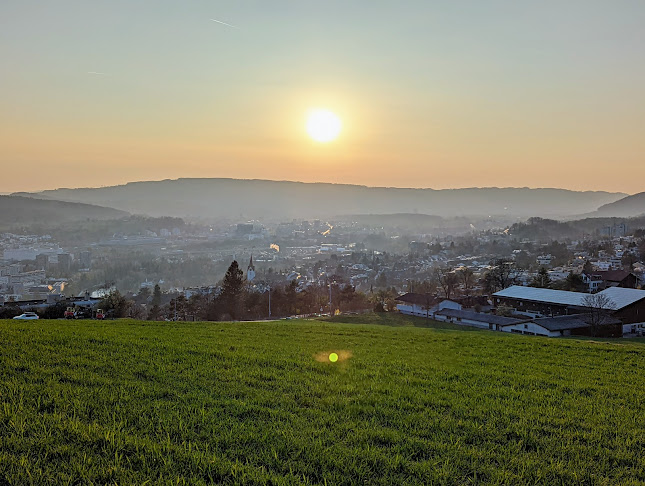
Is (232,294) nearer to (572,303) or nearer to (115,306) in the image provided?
(115,306)

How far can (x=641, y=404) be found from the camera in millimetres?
7465

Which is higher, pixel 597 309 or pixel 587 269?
pixel 587 269

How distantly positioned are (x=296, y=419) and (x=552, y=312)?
43056mm

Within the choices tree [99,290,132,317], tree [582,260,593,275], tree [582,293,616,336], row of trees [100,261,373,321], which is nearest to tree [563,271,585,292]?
tree [582,260,593,275]

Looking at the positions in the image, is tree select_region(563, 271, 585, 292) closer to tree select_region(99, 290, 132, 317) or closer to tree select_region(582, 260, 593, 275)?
tree select_region(582, 260, 593, 275)

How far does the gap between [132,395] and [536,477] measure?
513 cm

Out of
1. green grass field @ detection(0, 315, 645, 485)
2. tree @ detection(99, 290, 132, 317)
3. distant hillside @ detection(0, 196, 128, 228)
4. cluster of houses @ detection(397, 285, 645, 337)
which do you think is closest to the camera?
green grass field @ detection(0, 315, 645, 485)

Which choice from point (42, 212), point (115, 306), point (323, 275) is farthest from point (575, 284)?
point (42, 212)

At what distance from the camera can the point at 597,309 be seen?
3572 centimetres

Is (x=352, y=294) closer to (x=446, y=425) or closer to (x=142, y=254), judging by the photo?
(x=446, y=425)

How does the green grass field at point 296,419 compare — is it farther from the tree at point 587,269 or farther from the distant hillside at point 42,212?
the distant hillside at point 42,212

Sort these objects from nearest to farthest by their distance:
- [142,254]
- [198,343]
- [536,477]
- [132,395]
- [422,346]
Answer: [536,477] < [132,395] < [198,343] < [422,346] < [142,254]

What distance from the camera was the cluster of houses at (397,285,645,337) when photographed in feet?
112

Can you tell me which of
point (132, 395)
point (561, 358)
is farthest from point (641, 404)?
point (132, 395)
